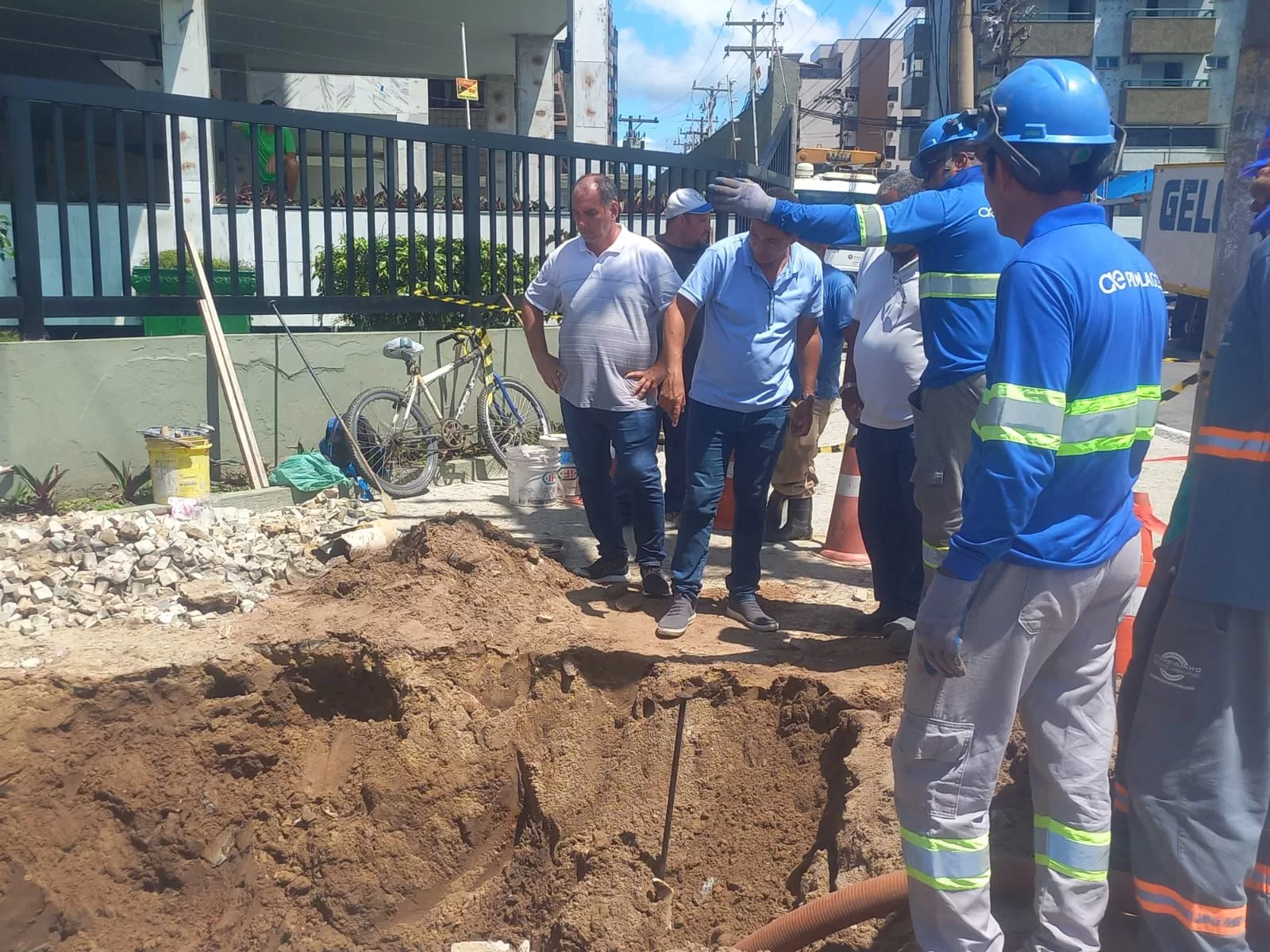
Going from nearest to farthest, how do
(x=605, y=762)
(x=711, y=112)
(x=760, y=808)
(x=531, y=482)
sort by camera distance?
1. (x=760, y=808)
2. (x=605, y=762)
3. (x=531, y=482)
4. (x=711, y=112)

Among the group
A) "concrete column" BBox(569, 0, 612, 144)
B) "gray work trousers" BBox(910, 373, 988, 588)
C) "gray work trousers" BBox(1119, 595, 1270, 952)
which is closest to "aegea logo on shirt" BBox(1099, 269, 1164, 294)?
"gray work trousers" BBox(1119, 595, 1270, 952)

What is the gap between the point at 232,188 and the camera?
25.6 feet

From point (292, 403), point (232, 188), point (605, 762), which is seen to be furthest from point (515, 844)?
point (232, 188)

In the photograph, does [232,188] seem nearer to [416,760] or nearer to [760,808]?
[416,760]

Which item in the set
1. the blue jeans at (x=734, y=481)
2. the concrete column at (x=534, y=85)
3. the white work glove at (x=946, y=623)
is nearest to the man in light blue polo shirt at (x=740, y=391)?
the blue jeans at (x=734, y=481)

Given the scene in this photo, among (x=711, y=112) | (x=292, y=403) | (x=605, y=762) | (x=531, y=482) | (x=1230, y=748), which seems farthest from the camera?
(x=711, y=112)

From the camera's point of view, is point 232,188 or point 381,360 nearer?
point 232,188

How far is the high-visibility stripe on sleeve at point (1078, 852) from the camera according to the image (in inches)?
103

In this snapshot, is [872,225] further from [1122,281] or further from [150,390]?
[150,390]

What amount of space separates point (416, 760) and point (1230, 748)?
3.03 metres

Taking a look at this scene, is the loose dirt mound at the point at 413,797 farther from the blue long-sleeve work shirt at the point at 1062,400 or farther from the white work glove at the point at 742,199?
the white work glove at the point at 742,199

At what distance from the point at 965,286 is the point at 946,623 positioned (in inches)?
72.9

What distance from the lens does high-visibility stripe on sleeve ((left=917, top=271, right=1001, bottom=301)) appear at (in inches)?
154

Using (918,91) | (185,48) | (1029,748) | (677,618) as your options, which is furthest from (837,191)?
(918,91)
